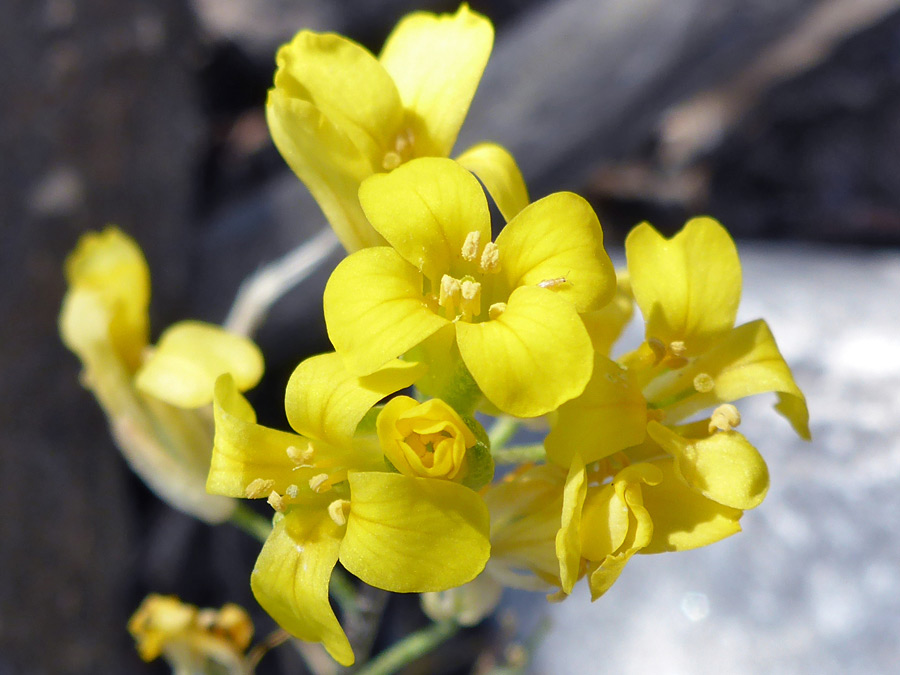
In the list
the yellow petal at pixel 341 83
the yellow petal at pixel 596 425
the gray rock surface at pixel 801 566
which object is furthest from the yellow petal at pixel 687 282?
the gray rock surface at pixel 801 566

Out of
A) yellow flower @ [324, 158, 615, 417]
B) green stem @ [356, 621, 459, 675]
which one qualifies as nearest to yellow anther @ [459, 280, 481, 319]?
yellow flower @ [324, 158, 615, 417]

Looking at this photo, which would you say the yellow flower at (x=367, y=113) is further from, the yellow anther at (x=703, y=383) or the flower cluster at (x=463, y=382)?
the yellow anther at (x=703, y=383)

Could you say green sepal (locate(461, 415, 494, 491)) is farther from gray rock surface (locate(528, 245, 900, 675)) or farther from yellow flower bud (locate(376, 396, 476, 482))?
gray rock surface (locate(528, 245, 900, 675))

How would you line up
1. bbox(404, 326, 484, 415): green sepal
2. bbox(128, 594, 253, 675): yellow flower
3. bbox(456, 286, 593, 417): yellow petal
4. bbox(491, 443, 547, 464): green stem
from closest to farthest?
bbox(456, 286, 593, 417): yellow petal → bbox(404, 326, 484, 415): green sepal → bbox(491, 443, 547, 464): green stem → bbox(128, 594, 253, 675): yellow flower

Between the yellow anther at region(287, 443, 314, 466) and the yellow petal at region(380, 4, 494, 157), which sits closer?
the yellow anther at region(287, 443, 314, 466)

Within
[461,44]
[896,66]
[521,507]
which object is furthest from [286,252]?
[896,66]

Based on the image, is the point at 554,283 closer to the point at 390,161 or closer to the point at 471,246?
the point at 471,246
